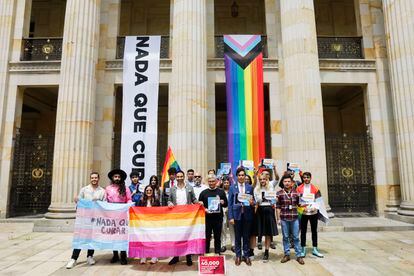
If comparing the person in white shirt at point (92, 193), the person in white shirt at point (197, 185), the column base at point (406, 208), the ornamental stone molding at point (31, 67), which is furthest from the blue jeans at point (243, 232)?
the ornamental stone molding at point (31, 67)

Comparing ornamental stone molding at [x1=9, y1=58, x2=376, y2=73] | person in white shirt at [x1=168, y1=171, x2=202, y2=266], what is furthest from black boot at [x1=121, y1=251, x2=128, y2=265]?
ornamental stone molding at [x1=9, y1=58, x2=376, y2=73]

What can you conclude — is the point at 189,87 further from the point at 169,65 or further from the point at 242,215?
the point at 242,215

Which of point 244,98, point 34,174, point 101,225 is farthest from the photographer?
point 34,174

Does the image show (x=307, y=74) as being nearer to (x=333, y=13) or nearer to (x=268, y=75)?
(x=268, y=75)

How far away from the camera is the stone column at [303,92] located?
11000 mm

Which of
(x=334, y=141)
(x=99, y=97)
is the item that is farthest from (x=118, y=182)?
(x=334, y=141)

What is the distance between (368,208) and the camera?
13.4 metres

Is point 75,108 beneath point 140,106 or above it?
beneath

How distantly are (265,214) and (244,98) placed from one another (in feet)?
20.4

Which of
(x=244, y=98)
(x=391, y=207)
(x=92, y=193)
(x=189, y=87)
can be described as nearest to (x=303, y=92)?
(x=244, y=98)

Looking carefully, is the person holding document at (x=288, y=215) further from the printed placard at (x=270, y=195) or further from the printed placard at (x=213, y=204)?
the printed placard at (x=213, y=204)

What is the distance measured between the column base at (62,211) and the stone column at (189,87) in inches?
164

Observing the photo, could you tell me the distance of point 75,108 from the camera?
11289 mm

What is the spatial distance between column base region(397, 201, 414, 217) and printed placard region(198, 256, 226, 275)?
9054mm
